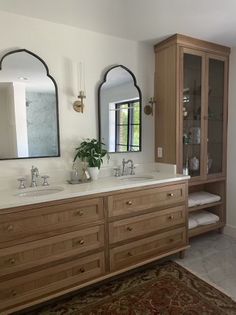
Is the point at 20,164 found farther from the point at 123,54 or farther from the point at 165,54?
the point at 165,54

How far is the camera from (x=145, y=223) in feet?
7.11

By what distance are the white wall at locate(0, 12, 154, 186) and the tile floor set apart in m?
1.32

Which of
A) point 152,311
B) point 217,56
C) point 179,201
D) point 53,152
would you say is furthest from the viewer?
point 217,56

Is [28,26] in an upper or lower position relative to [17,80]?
upper

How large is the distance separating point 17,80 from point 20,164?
2.41ft

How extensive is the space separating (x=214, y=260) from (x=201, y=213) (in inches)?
25.9

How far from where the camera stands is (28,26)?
2055 millimetres

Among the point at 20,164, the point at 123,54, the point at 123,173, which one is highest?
the point at 123,54

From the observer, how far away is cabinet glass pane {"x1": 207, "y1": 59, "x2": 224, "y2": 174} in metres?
2.80

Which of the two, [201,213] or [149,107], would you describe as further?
[201,213]

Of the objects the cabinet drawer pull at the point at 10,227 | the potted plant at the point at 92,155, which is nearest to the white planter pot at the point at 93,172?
the potted plant at the point at 92,155

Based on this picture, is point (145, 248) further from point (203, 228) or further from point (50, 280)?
point (203, 228)

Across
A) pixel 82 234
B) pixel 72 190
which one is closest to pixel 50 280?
pixel 82 234

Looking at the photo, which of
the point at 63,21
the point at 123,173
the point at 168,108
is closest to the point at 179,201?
the point at 123,173
